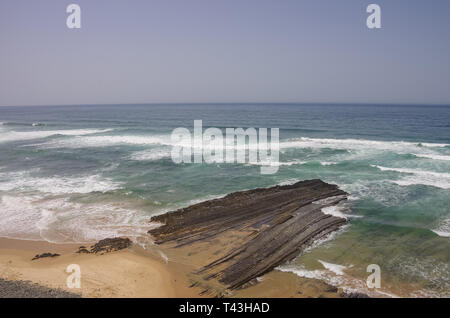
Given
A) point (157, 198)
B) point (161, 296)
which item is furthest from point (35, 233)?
point (161, 296)

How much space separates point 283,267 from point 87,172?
17907 millimetres

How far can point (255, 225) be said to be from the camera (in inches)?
506

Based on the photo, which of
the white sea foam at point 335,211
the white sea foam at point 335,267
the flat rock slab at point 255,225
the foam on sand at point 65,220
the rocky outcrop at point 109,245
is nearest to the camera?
the white sea foam at point 335,267

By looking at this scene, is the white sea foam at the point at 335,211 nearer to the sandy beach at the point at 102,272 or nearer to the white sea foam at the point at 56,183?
the sandy beach at the point at 102,272

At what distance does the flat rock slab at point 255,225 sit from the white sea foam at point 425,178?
5.39m

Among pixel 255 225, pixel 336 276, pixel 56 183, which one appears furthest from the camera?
pixel 56 183

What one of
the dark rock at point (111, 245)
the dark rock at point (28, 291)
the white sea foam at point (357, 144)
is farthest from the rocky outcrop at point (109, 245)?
the white sea foam at point (357, 144)

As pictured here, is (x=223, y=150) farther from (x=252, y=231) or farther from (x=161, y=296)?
(x=161, y=296)

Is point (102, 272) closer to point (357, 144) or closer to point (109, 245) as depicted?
point (109, 245)

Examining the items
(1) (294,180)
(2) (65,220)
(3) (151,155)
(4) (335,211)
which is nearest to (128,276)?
(2) (65,220)

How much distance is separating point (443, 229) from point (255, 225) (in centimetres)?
826

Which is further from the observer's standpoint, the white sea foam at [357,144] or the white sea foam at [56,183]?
the white sea foam at [357,144]

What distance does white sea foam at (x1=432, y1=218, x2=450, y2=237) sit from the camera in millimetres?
12211

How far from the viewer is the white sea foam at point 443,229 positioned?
12211mm
